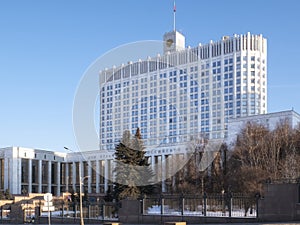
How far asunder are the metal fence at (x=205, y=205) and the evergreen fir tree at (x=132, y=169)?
2.22m

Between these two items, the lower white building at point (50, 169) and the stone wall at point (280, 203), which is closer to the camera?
the stone wall at point (280, 203)

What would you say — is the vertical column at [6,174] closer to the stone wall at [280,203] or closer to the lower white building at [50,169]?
the lower white building at [50,169]

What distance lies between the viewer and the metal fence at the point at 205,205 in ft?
77.8

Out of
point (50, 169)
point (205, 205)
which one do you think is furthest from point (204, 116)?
A: point (50, 169)

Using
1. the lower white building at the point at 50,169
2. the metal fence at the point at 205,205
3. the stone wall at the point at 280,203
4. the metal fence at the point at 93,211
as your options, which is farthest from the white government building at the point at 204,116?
the stone wall at the point at 280,203

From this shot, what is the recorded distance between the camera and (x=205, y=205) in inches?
971

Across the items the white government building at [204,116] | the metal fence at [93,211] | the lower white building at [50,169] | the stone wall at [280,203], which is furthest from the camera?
the lower white building at [50,169]

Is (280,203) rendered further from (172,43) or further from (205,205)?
(172,43)

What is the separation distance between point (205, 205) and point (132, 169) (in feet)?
21.1

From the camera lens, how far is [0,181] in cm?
9812

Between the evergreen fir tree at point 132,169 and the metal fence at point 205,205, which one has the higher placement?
the evergreen fir tree at point 132,169

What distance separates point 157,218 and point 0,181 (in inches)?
3093

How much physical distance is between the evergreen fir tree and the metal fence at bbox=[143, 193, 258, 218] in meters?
2.22

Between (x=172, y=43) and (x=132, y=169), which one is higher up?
(x=172, y=43)
